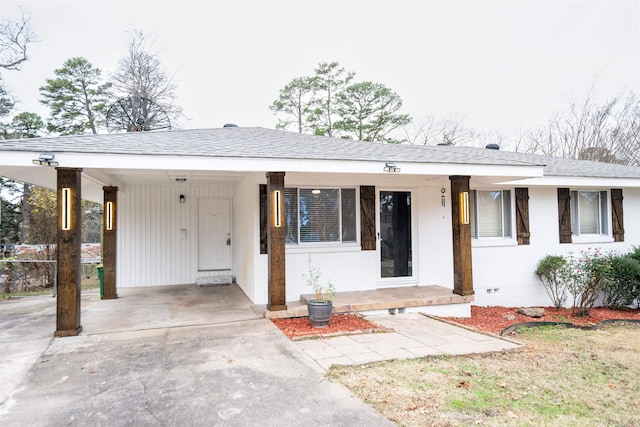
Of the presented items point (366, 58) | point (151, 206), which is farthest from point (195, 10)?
point (151, 206)

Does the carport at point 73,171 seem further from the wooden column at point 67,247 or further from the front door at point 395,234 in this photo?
the front door at point 395,234

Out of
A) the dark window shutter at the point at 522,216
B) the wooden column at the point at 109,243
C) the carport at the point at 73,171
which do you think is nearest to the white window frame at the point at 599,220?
the dark window shutter at the point at 522,216

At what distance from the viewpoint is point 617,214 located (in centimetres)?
899

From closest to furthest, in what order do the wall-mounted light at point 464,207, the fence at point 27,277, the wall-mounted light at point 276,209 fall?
the wall-mounted light at point 276,209 → the wall-mounted light at point 464,207 → the fence at point 27,277

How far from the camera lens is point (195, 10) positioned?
16.3 m

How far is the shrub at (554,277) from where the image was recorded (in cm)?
807

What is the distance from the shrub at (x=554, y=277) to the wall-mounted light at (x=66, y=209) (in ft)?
30.0

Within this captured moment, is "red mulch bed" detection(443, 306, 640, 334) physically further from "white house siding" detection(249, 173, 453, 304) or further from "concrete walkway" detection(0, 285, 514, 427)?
"concrete walkway" detection(0, 285, 514, 427)

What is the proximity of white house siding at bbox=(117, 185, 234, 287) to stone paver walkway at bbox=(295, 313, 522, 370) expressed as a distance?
17.9ft

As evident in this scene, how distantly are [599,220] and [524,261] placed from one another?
8.61ft

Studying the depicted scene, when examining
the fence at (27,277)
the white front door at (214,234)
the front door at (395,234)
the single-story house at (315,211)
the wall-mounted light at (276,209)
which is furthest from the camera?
the fence at (27,277)

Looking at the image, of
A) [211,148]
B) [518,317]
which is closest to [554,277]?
[518,317]

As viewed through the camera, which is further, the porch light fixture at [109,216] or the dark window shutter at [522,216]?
the dark window shutter at [522,216]

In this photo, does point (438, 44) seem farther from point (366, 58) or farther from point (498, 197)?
point (498, 197)
